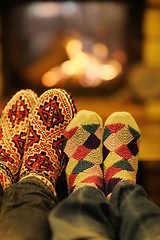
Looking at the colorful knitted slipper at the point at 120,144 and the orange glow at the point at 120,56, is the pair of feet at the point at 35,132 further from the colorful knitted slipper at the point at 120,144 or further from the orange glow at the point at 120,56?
the orange glow at the point at 120,56

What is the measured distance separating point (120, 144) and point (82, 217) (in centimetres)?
42

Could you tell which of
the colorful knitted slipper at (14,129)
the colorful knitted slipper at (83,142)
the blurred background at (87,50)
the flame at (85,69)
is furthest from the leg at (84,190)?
the flame at (85,69)

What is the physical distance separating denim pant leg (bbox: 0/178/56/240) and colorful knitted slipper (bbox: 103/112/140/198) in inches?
9.8

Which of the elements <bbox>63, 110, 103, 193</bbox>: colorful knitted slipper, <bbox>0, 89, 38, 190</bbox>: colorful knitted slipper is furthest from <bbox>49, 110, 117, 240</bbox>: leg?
<bbox>0, 89, 38, 190</bbox>: colorful knitted slipper

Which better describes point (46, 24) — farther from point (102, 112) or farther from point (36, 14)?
point (102, 112)

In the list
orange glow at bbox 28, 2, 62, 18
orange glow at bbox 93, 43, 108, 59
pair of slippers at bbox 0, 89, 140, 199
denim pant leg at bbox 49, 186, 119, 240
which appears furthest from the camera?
orange glow at bbox 93, 43, 108, 59

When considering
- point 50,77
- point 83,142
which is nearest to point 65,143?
point 83,142

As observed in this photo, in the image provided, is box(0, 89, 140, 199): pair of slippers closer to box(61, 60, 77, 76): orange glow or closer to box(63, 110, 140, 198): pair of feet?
box(63, 110, 140, 198): pair of feet

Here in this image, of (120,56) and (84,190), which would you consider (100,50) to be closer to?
(120,56)

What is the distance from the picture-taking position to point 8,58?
8.01ft

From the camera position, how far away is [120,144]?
3.21 feet

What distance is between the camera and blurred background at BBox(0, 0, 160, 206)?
2.30m

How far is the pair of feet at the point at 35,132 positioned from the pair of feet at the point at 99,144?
0.12 feet

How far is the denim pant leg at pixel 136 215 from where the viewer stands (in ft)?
1.84
